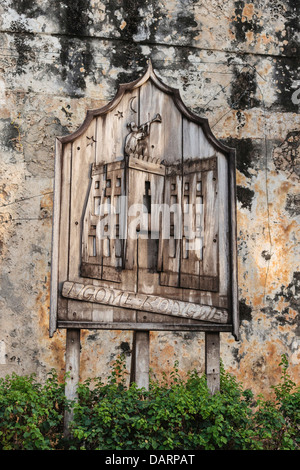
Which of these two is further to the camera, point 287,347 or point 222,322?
point 287,347

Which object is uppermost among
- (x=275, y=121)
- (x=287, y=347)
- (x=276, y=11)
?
(x=276, y=11)

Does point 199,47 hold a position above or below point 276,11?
below

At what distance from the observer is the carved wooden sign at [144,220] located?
3.37 m

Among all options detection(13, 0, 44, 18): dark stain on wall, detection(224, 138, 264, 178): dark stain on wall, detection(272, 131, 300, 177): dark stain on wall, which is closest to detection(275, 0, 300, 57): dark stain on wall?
detection(272, 131, 300, 177): dark stain on wall

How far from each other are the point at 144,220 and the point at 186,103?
1.86 metres

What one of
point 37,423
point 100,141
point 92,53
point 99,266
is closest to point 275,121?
point 92,53

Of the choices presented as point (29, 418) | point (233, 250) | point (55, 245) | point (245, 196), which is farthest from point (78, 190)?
point (245, 196)

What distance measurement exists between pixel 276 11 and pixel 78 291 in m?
3.53

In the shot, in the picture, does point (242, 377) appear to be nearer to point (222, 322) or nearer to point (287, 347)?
point (287, 347)

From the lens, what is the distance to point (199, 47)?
16.5 feet

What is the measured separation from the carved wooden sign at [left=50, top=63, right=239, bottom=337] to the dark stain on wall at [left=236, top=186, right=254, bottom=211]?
132cm

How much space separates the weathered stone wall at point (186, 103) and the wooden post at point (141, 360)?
1221 millimetres

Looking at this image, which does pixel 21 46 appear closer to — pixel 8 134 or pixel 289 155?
pixel 8 134
